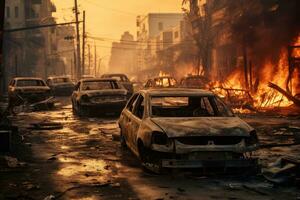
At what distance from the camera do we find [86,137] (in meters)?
13.1

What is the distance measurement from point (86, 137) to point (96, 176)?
209 inches

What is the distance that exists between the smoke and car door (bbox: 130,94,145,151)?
836 inches

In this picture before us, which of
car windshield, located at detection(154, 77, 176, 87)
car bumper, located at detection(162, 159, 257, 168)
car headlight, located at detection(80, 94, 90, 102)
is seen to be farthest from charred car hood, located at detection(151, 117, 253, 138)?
car windshield, located at detection(154, 77, 176, 87)

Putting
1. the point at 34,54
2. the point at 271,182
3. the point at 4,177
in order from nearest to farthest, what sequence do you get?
the point at 271,182 < the point at 4,177 < the point at 34,54

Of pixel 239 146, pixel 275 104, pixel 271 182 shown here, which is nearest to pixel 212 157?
pixel 239 146

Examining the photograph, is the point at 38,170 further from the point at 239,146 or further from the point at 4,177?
the point at 239,146

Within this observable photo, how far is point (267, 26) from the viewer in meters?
31.8

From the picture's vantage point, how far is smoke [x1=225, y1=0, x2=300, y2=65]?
29.3 metres

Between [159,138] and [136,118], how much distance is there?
142 centimetres

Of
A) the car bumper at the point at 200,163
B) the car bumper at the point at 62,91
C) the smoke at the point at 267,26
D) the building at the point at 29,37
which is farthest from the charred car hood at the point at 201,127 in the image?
the building at the point at 29,37

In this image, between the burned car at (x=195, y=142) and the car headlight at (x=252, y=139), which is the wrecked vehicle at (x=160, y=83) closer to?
the burned car at (x=195, y=142)

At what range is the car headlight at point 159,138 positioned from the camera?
7482mm

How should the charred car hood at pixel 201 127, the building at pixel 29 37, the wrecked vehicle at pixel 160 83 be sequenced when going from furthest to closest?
1. the building at pixel 29 37
2. the wrecked vehicle at pixel 160 83
3. the charred car hood at pixel 201 127

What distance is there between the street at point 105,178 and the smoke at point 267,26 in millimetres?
18623
